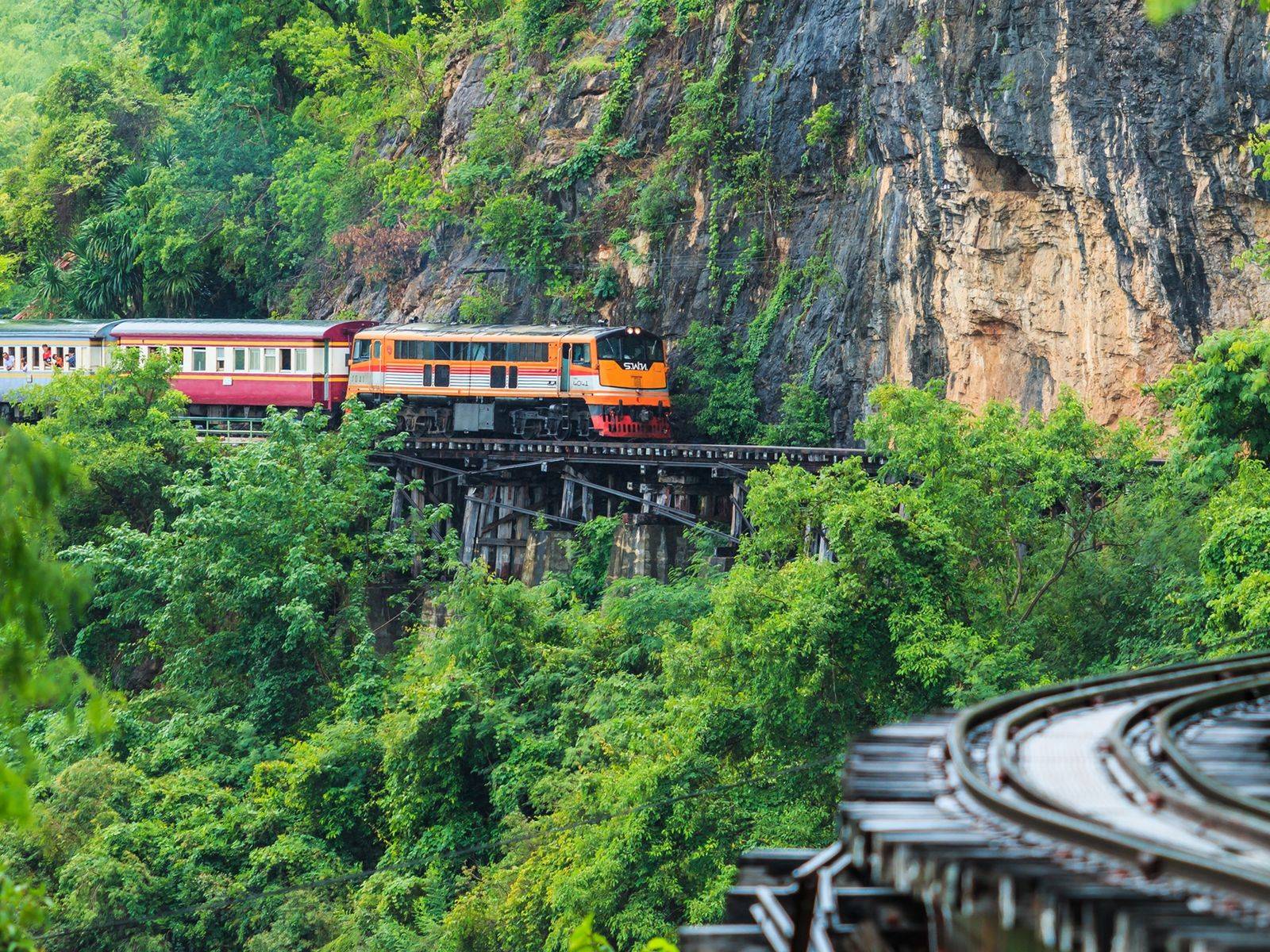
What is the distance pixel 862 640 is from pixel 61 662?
648 inches

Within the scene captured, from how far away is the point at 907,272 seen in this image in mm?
32375

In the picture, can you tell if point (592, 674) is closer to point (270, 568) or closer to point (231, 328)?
point (270, 568)

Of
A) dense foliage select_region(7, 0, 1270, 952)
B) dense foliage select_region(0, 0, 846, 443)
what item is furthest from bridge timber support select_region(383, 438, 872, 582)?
dense foliage select_region(0, 0, 846, 443)

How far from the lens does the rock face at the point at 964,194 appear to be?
26297mm

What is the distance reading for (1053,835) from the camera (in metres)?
5.78

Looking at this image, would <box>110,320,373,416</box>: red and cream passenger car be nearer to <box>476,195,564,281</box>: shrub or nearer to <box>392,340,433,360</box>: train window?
<box>392,340,433,360</box>: train window

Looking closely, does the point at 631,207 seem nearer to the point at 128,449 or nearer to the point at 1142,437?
the point at 128,449

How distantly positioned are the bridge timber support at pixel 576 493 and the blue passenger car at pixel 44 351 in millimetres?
10096

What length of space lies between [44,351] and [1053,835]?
39.9 meters

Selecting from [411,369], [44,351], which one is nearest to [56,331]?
[44,351]

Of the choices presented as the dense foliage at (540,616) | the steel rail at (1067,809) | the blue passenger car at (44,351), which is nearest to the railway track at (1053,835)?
the steel rail at (1067,809)

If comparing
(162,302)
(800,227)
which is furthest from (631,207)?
(162,302)

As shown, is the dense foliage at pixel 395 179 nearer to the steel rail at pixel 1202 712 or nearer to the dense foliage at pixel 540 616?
the dense foliage at pixel 540 616

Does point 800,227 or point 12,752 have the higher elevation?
point 800,227
